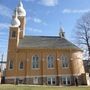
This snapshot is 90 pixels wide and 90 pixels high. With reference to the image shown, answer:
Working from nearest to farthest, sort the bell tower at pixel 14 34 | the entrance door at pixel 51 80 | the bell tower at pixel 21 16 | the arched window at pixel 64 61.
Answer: the entrance door at pixel 51 80 → the arched window at pixel 64 61 → the bell tower at pixel 14 34 → the bell tower at pixel 21 16

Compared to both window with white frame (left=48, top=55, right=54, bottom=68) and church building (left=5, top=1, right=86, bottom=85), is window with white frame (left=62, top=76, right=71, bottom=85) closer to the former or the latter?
church building (left=5, top=1, right=86, bottom=85)

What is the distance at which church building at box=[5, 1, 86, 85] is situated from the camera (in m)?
49.1

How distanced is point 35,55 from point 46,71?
15.3 feet

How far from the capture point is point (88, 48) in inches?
1880

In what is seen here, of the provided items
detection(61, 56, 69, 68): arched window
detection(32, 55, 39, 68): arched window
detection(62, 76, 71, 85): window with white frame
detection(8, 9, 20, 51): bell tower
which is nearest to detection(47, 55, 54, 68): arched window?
detection(61, 56, 69, 68): arched window

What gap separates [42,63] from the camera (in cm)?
5025

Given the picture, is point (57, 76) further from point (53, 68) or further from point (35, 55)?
point (35, 55)

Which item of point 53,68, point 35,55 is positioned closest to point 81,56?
point 53,68

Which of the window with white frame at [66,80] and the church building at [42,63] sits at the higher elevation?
the church building at [42,63]

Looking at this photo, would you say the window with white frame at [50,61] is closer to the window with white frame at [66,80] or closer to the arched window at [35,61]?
the arched window at [35,61]

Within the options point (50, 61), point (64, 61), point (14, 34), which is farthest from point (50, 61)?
point (14, 34)

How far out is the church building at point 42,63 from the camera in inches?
1934

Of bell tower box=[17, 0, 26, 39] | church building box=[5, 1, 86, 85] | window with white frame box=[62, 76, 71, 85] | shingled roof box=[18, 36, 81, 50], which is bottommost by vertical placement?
Answer: window with white frame box=[62, 76, 71, 85]

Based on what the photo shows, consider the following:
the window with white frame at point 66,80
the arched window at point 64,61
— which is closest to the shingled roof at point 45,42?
the arched window at point 64,61
